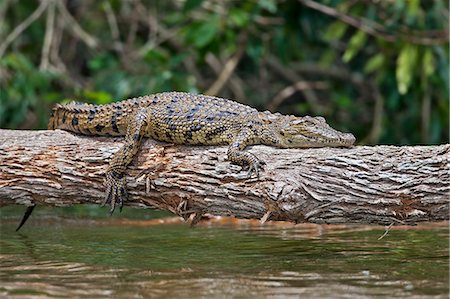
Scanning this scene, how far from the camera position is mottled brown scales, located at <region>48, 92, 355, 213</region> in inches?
219

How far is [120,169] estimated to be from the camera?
5.59 m

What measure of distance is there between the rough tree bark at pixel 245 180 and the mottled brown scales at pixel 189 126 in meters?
0.09

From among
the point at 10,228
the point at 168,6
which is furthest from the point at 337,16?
the point at 10,228

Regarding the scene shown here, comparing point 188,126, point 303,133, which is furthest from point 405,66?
point 188,126

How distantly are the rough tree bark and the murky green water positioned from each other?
288mm

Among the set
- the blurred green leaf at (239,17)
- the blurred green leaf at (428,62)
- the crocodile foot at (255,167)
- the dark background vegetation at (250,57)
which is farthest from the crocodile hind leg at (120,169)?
the blurred green leaf at (428,62)

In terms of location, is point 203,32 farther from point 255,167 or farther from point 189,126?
point 255,167

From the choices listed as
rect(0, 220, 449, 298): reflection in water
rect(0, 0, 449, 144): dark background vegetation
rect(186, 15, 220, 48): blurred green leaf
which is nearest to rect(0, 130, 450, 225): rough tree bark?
rect(0, 220, 449, 298): reflection in water

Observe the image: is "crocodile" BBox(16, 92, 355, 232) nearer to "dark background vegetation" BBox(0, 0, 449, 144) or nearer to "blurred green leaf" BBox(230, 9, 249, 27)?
"dark background vegetation" BBox(0, 0, 449, 144)

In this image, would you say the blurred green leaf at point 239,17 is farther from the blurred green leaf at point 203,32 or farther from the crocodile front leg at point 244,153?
the crocodile front leg at point 244,153

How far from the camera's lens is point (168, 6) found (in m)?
13.1

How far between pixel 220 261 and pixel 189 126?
114cm

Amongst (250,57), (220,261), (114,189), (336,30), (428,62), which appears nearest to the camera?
(220,261)

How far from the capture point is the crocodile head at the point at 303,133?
18.3ft
